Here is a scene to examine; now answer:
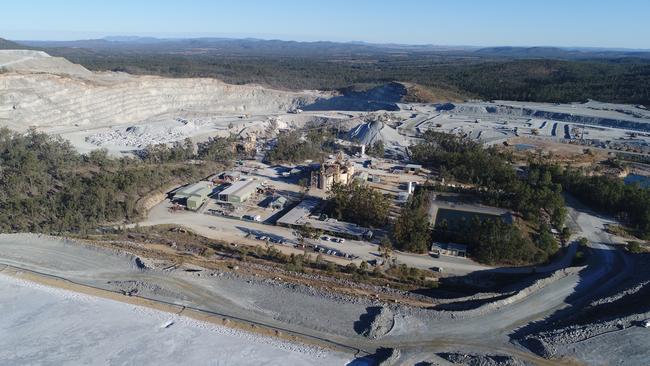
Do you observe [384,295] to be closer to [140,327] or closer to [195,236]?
[140,327]

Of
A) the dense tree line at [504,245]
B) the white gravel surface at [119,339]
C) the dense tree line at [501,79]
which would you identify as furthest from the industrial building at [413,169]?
the dense tree line at [501,79]

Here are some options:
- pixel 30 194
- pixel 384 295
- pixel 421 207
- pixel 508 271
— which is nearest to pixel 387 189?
pixel 421 207

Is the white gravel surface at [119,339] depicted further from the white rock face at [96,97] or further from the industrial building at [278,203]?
the white rock face at [96,97]

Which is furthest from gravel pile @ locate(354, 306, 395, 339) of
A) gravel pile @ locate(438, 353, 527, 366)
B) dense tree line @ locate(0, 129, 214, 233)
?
dense tree line @ locate(0, 129, 214, 233)

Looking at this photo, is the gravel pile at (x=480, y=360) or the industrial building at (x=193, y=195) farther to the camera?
the industrial building at (x=193, y=195)

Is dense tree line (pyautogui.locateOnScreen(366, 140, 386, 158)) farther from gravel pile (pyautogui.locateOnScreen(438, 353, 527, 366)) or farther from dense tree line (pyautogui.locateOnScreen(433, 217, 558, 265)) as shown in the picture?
gravel pile (pyautogui.locateOnScreen(438, 353, 527, 366))

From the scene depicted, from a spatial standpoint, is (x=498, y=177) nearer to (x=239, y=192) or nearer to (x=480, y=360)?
(x=239, y=192)
